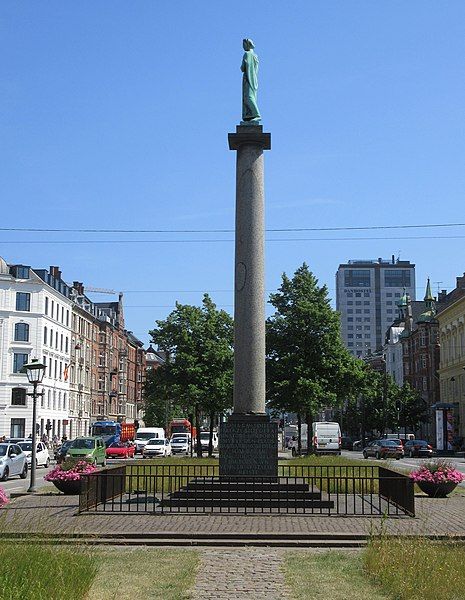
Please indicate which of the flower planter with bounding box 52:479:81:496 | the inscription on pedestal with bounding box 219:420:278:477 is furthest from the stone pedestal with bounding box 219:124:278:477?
the flower planter with bounding box 52:479:81:496

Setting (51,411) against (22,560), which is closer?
(22,560)

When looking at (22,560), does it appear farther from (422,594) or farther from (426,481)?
(426,481)

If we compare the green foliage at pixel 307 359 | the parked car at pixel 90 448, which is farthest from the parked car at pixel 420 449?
the parked car at pixel 90 448

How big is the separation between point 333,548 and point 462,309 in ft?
239

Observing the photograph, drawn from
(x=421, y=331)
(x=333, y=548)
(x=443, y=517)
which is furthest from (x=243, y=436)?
(x=421, y=331)

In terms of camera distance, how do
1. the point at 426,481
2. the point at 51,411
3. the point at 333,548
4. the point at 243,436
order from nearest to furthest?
the point at 333,548, the point at 243,436, the point at 426,481, the point at 51,411

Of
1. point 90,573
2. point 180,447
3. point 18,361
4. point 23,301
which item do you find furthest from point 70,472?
point 23,301

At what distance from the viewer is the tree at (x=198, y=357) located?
169 ft

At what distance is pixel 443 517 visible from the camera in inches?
750

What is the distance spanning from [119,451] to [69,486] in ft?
111

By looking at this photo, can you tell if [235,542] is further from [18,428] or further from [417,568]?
[18,428]

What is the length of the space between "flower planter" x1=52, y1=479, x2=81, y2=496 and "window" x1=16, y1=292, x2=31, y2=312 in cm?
5658

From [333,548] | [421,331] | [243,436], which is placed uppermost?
[421,331]

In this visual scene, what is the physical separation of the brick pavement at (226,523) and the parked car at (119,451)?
125 ft
